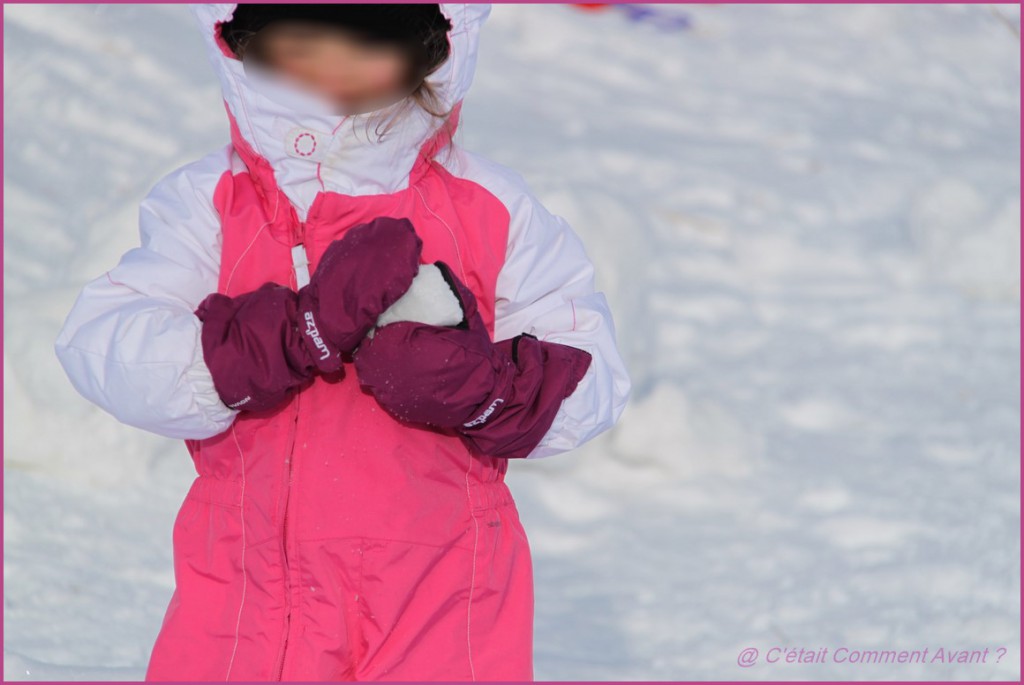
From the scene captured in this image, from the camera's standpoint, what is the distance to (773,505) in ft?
9.80

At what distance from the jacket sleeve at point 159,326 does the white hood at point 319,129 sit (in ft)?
0.32

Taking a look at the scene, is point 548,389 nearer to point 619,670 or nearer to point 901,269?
point 619,670

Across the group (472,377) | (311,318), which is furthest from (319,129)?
(472,377)

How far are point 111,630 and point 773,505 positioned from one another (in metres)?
1.52

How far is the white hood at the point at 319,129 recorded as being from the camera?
145 cm

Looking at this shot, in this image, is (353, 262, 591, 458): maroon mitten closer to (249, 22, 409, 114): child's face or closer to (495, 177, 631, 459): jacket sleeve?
(495, 177, 631, 459): jacket sleeve

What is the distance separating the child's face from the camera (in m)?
1.42

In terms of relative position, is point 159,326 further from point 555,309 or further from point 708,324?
point 708,324

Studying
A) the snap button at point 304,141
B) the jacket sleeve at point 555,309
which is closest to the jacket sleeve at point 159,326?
the snap button at point 304,141

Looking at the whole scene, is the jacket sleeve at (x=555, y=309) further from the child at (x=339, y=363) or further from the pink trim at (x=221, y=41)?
the pink trim at (x=221, y=41)

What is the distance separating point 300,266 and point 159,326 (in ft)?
0.63

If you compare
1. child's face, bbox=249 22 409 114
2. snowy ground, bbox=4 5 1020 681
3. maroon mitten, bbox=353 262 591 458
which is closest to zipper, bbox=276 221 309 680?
maroon mitten, bbox=353 262 591 458

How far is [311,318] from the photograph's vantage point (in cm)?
134

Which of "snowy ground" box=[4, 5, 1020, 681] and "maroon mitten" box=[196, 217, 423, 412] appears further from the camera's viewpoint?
"snowy ground" box=[4, 5, 1020, 681]
